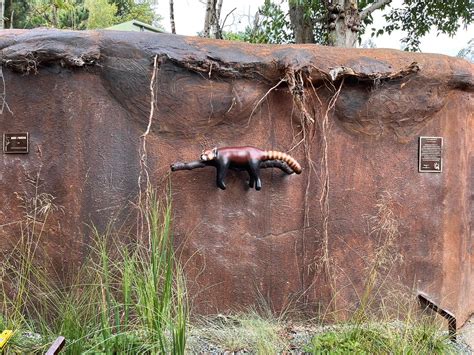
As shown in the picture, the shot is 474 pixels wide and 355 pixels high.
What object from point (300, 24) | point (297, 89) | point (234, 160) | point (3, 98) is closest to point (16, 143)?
point (3, 98)

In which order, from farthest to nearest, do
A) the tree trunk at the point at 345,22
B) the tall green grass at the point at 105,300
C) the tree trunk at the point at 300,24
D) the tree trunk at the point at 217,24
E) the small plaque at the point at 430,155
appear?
the tree trunk at the point at 300,24
the tree trunk at the point at 217,24
the tree trunk at the point at 345,22
the small plaque at the point at 430,155
the tall green grass at the point at 105,300

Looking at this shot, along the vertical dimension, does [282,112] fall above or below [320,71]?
below

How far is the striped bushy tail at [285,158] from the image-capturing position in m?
2.97

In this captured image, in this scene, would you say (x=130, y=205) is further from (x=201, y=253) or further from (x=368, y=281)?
(x=368, y=281)

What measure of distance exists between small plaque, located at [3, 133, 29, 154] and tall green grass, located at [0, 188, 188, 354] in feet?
1.18

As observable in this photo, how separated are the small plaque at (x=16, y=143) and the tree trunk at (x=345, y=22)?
4093mm

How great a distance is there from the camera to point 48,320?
276cm

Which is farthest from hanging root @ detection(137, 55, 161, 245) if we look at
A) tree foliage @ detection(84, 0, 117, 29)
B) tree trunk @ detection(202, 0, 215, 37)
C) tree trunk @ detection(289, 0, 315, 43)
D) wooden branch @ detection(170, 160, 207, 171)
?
tree foliage @ detection(84, 0, 117, 29)

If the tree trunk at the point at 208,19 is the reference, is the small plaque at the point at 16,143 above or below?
below

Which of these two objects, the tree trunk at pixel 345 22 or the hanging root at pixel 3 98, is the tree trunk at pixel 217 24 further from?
the hanging root at pixel 3 98

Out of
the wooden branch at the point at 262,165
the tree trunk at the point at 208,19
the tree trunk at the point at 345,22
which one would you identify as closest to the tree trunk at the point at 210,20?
the tree trunk at the point at 208,19

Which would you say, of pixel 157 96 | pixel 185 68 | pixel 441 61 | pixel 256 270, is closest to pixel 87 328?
pixel 256 270

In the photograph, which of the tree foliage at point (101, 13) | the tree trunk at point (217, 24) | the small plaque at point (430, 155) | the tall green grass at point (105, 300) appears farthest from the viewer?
the tree foliage at point (101, 13)

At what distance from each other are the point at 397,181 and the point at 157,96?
169 cm
